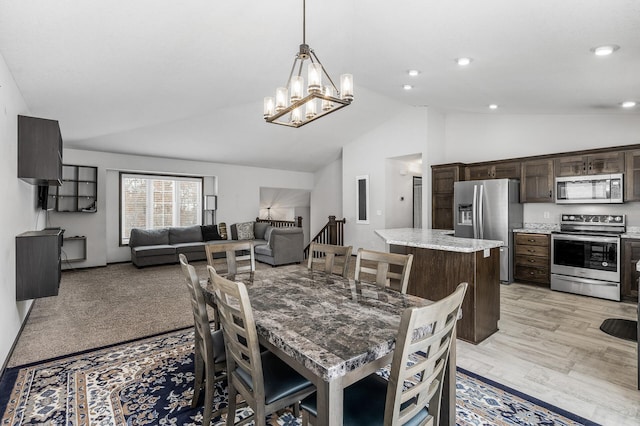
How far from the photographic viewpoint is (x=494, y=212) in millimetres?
5273

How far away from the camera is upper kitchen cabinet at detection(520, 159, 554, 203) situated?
505 centimetres

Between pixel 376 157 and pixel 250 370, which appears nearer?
pixel 250 370

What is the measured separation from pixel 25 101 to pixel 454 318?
13.9ft

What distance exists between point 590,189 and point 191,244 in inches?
285

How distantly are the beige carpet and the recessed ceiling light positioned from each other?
441 centimetres

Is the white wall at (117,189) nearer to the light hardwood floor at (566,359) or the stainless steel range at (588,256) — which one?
the light hardwood floor at (566,359)

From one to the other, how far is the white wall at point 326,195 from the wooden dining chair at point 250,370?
290 inches

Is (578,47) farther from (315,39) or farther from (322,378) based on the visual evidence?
(322,378)

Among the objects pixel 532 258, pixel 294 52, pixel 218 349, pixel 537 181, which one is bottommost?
pixel 218 349

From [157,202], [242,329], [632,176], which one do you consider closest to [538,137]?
[632,176]

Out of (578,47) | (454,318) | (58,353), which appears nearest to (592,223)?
(578,47)

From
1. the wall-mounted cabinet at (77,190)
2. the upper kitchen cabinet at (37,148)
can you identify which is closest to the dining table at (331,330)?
the upper kitchen cabinet at (37,148)

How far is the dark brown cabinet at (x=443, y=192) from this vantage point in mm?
6047

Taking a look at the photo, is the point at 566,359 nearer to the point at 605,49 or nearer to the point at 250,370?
the point at 605,49
